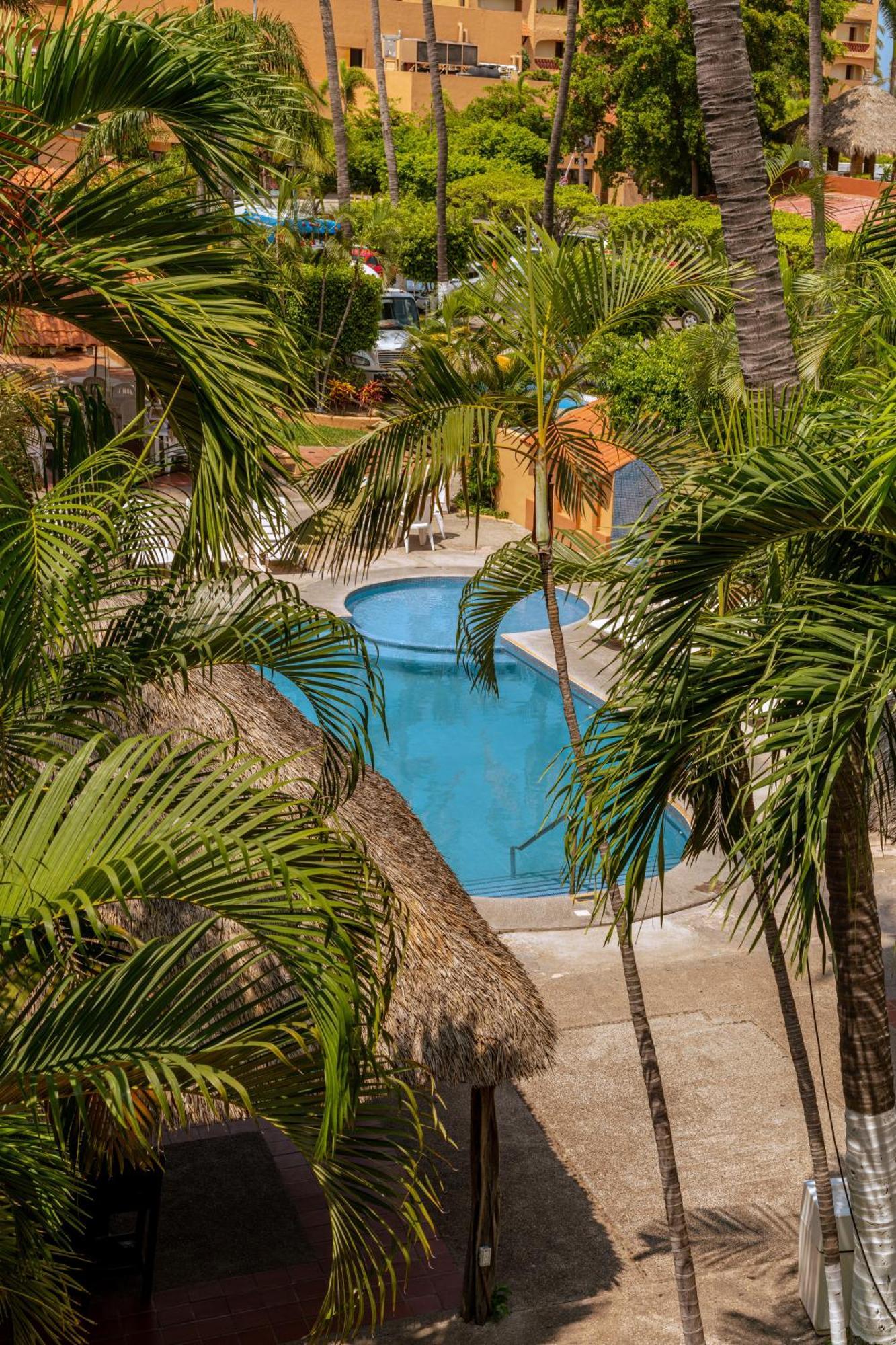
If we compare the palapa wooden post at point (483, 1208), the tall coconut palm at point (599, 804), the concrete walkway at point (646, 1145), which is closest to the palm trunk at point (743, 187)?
the tall coconut palm at point (599, 804)

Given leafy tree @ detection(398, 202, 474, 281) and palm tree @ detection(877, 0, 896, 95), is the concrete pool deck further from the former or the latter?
palm tree @ detection(877, 0, 896, 95)

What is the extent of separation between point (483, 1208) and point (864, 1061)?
6.55 feet

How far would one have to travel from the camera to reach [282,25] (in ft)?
99.8

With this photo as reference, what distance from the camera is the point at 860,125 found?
1641 inches

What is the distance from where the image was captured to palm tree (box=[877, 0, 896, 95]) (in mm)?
62344

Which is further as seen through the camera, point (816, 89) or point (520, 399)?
point (816, 89)

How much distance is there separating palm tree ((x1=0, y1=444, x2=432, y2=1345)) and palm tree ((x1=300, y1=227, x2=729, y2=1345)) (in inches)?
57.8

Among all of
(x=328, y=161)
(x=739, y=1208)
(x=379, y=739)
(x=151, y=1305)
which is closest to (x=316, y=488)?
(x=151, y=1305)

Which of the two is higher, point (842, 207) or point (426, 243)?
point (842, 207)

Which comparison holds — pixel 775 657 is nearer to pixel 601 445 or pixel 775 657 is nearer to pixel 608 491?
pixel 608 491

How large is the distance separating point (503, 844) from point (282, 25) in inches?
904

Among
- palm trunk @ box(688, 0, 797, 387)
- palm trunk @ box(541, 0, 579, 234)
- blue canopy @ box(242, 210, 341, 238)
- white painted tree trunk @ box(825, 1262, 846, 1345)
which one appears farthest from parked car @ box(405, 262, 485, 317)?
white painted tree trunk @ box(825, 1262, 846, 1345)

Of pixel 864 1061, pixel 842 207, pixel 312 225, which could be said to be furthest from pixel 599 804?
pixel 842 207

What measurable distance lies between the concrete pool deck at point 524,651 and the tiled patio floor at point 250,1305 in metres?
2.00
